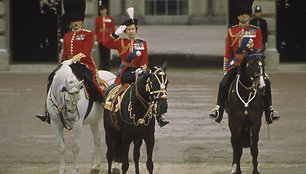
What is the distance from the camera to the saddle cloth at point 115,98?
34.9 feet

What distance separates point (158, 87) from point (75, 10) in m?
2.86

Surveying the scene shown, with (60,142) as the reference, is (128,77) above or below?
above

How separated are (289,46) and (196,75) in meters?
5.69

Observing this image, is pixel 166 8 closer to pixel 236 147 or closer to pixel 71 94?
pixel 236 147

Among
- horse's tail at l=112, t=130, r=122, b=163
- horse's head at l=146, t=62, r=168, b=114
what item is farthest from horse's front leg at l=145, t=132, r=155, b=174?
horse's tail at l=112, t=130, r=122, b=163

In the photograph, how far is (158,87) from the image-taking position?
9508 mm

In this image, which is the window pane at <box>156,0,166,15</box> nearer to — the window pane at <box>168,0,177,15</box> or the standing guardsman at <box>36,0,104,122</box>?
the window pane at <box>168,0,177,15</box>

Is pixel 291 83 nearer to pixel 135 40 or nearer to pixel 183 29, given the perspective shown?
pixel 135 40

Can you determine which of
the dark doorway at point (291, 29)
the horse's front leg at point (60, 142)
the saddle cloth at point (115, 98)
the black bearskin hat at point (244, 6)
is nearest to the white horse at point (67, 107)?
the horse's front leg at point (60, 142)

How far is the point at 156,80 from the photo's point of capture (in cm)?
955

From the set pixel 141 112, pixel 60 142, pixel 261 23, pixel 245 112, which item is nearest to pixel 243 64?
pixel 245 112

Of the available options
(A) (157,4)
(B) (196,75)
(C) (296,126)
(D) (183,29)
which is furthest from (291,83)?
(A) (157,4)

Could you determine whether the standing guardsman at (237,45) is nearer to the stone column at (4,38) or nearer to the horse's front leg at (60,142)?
the horse's front leg at (60,142)

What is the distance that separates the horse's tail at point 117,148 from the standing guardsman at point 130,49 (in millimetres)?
789
